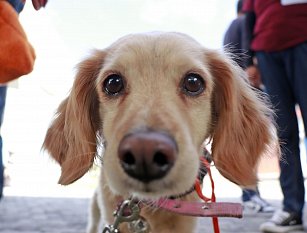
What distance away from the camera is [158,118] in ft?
2.84

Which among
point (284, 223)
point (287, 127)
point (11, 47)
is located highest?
point (11, 47)

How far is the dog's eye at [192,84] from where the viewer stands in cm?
111

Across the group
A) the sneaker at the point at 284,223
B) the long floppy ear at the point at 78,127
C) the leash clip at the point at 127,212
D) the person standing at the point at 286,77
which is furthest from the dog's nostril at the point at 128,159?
the sneaker at the point at 284,223

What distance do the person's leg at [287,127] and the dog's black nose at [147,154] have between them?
1347 mm

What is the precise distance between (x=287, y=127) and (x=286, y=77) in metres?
0.25

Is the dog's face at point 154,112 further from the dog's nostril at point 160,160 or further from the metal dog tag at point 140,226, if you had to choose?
the metal dog tag at point 140,226

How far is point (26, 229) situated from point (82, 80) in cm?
124

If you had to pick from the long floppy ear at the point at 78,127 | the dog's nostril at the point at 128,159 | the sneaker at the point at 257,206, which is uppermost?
the dog's nostril at the point at 128,159

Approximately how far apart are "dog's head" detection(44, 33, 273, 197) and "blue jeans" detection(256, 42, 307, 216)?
0.67 m

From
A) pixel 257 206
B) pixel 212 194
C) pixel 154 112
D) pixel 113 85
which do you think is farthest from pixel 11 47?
pixel 257 206

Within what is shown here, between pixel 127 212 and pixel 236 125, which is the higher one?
pixel 236 125

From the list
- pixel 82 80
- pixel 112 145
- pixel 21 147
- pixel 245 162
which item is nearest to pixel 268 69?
pixel 245 162

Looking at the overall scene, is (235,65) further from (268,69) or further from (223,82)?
(268,69)

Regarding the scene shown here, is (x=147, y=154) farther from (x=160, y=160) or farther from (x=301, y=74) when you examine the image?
(x=301, y=74)
